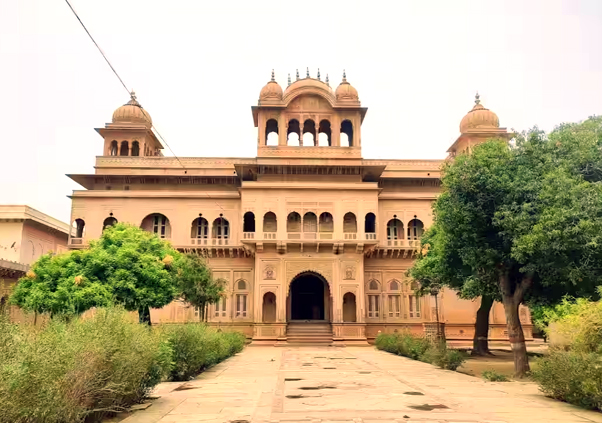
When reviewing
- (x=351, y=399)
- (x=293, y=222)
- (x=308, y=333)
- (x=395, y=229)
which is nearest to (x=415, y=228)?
(x=395, y=229)

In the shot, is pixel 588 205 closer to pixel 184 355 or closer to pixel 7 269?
pixel 184 355

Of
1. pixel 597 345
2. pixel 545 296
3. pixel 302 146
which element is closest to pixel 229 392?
pixel 597 345

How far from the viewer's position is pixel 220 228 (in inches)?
1251

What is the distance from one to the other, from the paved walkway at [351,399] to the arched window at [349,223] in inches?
633

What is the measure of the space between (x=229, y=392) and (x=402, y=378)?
15.5ft

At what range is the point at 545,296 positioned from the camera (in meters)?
13.9

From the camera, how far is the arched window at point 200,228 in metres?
31.6

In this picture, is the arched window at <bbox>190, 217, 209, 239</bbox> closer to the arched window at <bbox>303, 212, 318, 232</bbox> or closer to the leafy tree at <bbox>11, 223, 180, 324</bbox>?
the arched window at <bbox>303, 212, 318, 232</bbox>

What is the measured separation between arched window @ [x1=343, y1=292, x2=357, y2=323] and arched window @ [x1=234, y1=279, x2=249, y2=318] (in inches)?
229

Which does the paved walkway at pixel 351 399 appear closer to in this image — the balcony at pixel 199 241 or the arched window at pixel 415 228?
the balcony at pixel 199 241

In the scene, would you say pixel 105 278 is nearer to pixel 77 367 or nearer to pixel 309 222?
pixel 309 222

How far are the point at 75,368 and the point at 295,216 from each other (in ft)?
80.1

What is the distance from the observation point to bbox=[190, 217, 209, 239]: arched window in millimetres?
31622

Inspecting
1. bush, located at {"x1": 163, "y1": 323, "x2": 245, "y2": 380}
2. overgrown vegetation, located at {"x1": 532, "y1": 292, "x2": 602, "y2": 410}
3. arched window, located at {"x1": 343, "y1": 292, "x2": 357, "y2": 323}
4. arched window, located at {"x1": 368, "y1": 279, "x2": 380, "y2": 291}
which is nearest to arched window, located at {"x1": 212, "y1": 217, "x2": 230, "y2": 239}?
arched window, located at {"x1": 343, "y1": 292, "x2": 357, "y2": 323}
